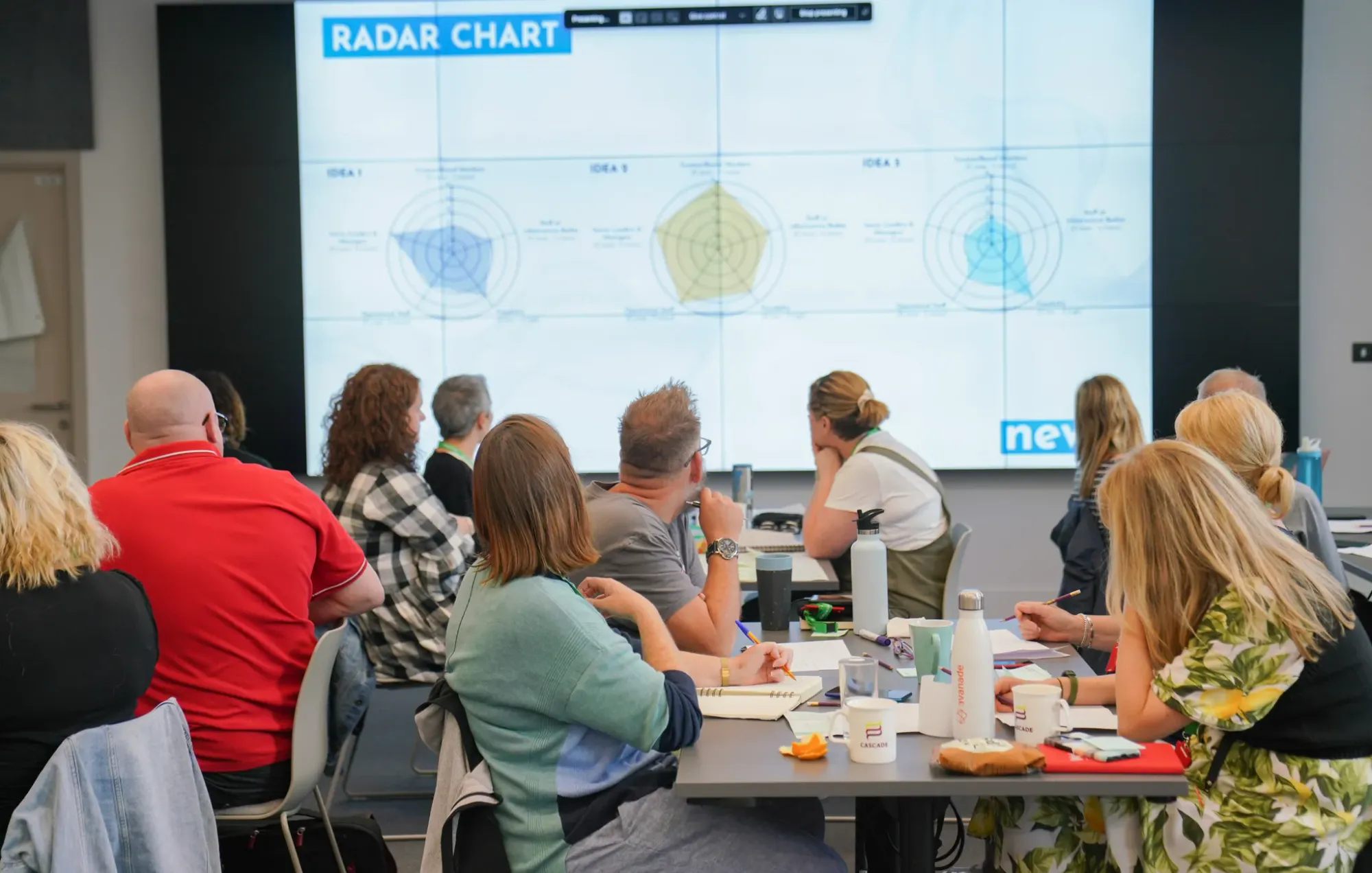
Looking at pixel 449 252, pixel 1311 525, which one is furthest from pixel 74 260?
pixel 1311 525

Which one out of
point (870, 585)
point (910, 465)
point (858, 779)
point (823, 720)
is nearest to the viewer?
point (858, 779)

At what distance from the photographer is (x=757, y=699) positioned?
6.96 feet

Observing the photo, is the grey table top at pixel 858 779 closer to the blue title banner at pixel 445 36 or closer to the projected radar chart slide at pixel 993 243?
the projected radar chart slide at pixel 993 243

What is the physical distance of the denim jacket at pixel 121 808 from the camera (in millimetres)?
1948

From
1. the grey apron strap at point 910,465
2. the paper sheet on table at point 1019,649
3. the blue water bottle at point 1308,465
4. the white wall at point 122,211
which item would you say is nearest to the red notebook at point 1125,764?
the paper sheet on table at point 1019,649

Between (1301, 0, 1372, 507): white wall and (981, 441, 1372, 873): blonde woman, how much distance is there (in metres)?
4.12

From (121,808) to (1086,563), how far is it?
104 inches

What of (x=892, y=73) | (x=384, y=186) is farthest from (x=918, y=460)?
(x=384, y=186)

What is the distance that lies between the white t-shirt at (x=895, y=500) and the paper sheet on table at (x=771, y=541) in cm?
41

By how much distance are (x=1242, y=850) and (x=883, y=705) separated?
1.88 ft

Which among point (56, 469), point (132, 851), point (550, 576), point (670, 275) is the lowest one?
point (132, 851)

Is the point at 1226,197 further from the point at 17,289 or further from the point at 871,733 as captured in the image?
the point at 17,289

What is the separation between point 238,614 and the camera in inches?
95.7

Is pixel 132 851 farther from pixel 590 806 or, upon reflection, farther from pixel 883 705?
pixel 883 705
